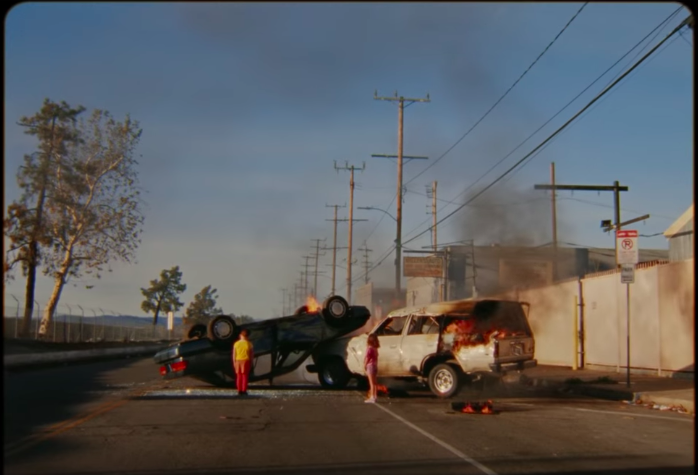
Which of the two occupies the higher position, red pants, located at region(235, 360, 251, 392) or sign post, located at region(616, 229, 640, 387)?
Answer: sign post, located at region(616, 229, 640, 387)

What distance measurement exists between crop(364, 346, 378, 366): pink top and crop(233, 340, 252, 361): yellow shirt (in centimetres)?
256

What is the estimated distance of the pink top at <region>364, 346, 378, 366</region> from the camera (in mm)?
15288

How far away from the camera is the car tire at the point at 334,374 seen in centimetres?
1734

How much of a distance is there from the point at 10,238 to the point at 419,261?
24581 millimetres

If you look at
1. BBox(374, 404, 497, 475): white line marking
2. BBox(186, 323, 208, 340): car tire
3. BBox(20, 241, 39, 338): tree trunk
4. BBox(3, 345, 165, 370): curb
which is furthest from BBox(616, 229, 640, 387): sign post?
BBox(20, 241, 39, 338): tree trunk

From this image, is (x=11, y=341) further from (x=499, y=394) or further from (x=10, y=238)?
(x=499, y=394)

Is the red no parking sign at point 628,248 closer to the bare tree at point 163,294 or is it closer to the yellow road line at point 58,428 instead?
the yellow road line at point 58,428

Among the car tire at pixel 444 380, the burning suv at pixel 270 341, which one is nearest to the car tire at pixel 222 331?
the burning suv at pixel 270 341

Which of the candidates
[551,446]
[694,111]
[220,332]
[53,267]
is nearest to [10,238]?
[53,267]

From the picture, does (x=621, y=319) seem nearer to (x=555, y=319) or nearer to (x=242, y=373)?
(x=555, y=319)

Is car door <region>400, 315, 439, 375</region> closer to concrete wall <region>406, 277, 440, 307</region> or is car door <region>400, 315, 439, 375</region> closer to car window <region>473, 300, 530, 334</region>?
car window <region>473, 300, 530, 334</region>

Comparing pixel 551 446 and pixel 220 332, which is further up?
pixel 220 332

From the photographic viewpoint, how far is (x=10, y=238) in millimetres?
29469

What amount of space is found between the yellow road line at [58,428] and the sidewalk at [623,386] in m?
10.1
